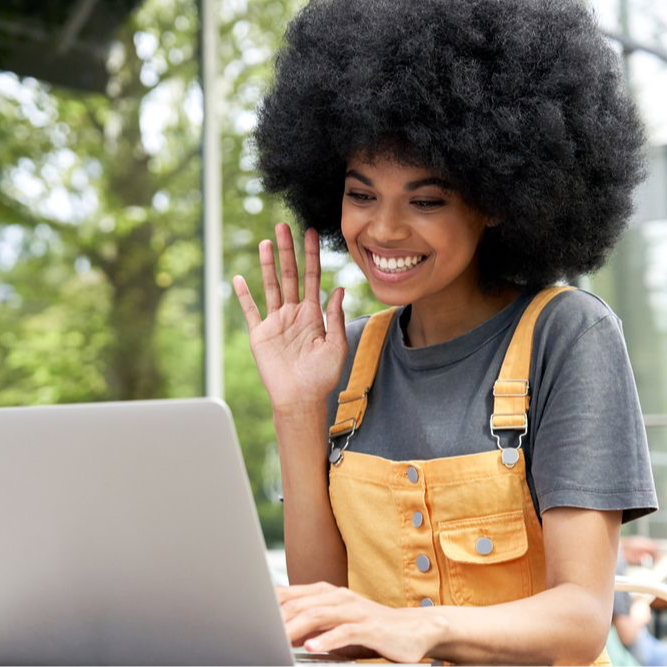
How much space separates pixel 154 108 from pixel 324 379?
3437mm

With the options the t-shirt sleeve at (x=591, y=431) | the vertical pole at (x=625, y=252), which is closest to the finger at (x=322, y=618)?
the t-shirt sleeve at (x=591, y=431)

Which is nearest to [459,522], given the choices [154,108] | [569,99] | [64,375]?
[569,99]

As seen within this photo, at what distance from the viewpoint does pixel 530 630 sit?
116 cm

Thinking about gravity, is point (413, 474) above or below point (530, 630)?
above

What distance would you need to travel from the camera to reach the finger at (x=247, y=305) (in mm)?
1611

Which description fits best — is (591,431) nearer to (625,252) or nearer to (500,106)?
(500,106)

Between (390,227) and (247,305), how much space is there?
308 mm

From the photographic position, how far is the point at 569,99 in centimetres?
141

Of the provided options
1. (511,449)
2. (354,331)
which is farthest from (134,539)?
(354,331)

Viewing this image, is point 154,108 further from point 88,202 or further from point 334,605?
point 334,605

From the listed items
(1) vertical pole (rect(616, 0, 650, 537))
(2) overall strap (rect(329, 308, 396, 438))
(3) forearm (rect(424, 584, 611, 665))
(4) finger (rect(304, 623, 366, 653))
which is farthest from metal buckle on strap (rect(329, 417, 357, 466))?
(1) vertical pole (rect(616, 0, 650, 537))

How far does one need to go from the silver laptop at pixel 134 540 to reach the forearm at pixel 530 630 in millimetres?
250

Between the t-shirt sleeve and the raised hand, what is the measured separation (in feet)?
1.14

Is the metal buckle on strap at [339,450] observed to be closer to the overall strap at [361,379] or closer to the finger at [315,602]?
the overall strap at [361,379]
